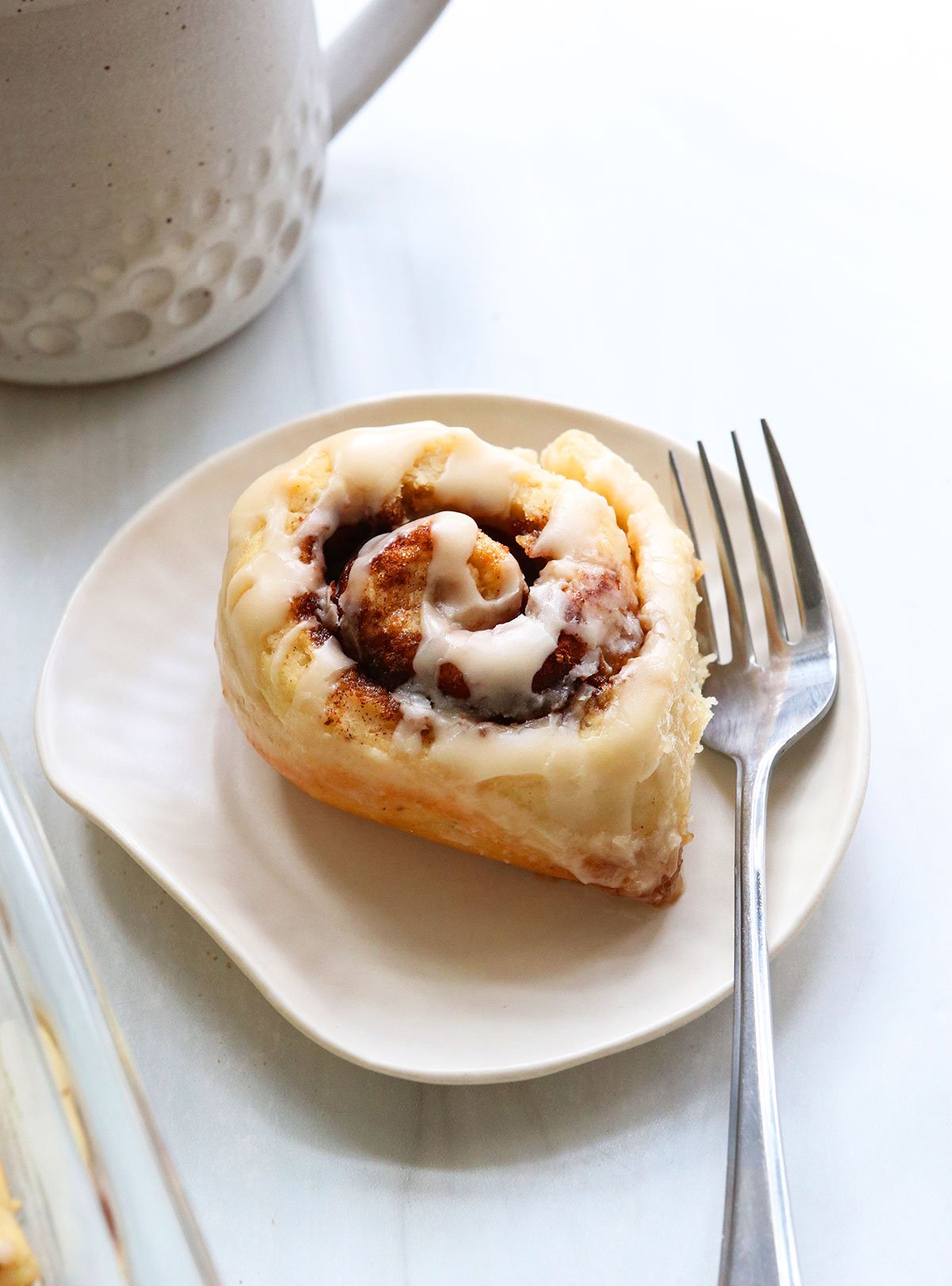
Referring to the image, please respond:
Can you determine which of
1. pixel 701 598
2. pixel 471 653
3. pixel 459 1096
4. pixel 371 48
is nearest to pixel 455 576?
pixel 471 653

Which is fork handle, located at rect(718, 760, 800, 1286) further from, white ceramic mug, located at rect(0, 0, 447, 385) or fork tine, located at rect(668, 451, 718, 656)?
white ceramic mug, located at rect(0, 0, 447, 385)

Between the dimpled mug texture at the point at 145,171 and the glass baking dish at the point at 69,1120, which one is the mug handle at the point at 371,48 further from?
the glass baking dish at the point at 69,1120

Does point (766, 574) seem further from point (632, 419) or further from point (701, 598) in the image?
point (632, 419)

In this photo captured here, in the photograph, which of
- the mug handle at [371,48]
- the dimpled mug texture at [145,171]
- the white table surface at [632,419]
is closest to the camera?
the white table surface at [632,419]

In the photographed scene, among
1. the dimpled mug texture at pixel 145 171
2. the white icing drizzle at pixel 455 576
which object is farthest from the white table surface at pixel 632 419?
the white icing drizzle at pixel 455 576

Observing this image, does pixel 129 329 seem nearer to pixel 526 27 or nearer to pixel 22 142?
pixel 22 142

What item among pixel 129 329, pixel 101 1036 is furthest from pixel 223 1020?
pixel 129 329

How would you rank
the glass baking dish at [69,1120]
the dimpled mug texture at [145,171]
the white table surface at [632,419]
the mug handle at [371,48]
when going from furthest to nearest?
the mug handle at [371,48] < the dimpled mug texture at [145,171] < the white table surface at [632,419] < the glass baking dish at [69,1120]

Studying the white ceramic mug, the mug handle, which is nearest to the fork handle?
the white ceramic mug

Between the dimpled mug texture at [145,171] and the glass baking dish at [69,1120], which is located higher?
the dimpled mug texture at [145,171]
